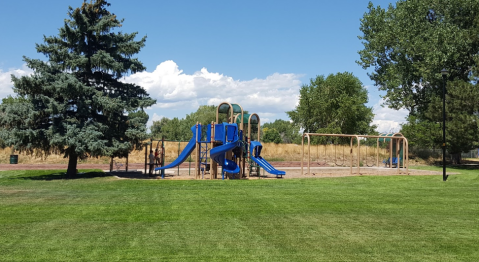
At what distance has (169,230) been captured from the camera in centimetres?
905

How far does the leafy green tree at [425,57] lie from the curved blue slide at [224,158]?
833 inches

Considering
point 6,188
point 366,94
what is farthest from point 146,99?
point 366,94

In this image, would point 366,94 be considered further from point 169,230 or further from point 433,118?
point 169,230

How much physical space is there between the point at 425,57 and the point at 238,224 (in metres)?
34.5

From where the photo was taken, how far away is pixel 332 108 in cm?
6519

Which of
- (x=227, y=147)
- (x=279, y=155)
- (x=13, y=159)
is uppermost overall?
(x=227, y=147)

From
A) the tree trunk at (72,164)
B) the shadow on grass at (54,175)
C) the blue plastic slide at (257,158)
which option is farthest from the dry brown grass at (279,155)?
the blue plastic slide at (257,158)

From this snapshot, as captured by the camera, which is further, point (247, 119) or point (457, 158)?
point (457, 158)

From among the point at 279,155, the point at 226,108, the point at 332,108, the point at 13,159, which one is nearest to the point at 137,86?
the point at 226,108

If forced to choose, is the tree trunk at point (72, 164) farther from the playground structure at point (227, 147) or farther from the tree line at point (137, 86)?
the playground structure at point (227, 147)

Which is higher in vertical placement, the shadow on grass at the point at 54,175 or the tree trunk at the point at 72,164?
the tree trunk at the point at 72,164

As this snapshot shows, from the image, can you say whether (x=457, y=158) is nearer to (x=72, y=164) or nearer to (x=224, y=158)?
(x=224, y=158)

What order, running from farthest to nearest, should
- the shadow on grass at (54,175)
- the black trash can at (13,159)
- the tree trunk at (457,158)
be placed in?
the tree trunk at (457,158) → the black trash can at (13,159) → the shadow on grass at (54,175)

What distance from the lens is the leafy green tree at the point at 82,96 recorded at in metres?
21.5
